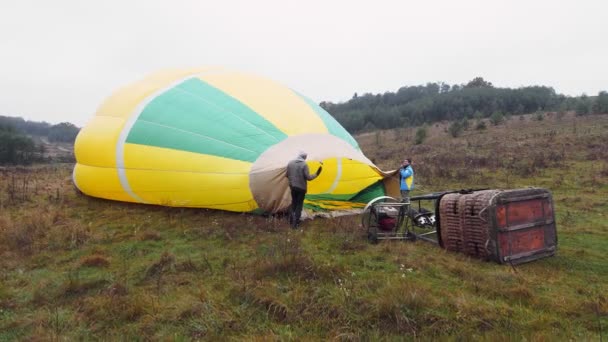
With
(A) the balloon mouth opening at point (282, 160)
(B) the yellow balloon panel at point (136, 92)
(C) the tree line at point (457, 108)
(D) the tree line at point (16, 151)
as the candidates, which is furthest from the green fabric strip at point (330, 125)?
(C) the tree line at point (457, 108)

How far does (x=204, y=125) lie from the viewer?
680 cm

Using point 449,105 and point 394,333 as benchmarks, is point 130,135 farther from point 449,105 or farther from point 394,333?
point 449,105

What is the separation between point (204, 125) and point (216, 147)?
0.47 m

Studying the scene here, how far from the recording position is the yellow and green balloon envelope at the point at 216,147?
6461 millimetres

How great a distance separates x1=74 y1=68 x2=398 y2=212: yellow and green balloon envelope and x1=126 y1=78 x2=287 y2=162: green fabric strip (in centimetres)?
2

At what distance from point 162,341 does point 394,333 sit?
Result: 1652 millimetres

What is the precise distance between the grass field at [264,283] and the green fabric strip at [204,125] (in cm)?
107

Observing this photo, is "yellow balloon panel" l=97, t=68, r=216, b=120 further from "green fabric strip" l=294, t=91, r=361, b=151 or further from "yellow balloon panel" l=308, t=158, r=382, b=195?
"yellow balloon panel" l=308, t=158, r=382, b=195

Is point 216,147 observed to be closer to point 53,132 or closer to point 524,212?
point 524,212

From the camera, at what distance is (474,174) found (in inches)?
585

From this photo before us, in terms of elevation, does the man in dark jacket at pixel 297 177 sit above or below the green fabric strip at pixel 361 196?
above

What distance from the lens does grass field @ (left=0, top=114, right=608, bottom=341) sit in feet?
11.0

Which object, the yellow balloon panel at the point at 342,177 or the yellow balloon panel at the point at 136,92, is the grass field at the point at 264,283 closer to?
the yellow balloon panel at the point at 342,177

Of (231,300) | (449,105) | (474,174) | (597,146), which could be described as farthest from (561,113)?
(231,300)
